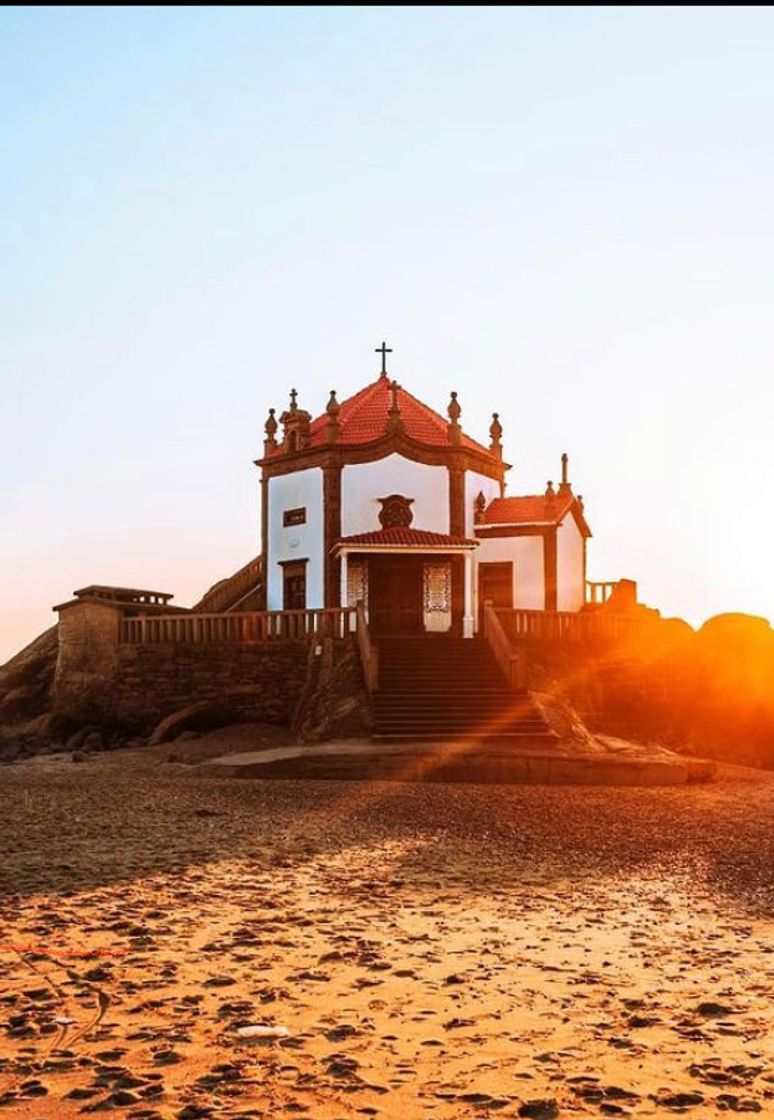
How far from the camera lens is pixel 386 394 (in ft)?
123

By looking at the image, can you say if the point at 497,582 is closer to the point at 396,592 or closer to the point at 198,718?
the point at 396,592

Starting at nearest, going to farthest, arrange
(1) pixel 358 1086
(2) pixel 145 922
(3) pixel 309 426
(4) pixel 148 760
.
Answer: (1) pixel 358 1086 → (2) pixel 145 922 → (4) pixel 148 760 → (3) pixel 309 426

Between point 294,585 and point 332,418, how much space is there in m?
5.12

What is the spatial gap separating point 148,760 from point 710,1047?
1918cm

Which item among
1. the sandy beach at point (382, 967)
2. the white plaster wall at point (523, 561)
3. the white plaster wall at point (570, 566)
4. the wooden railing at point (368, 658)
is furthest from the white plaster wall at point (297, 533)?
the sandy beach at point (382, 967)

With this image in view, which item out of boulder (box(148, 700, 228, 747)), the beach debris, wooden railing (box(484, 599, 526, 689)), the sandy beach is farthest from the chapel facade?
the beach debris

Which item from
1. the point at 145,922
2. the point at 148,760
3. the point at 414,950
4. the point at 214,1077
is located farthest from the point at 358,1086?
the point at 148,760

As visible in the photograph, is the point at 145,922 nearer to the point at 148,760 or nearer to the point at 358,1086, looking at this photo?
the point at 358,1086

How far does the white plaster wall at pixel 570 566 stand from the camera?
114ft

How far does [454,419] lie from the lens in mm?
34656

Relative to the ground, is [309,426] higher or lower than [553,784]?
higher

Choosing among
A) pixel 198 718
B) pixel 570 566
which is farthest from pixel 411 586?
pixel 198 718

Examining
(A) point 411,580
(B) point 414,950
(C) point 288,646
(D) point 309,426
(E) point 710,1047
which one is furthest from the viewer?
(D) point 309,426

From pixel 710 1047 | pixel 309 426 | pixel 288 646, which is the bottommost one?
pixel 710 1047
